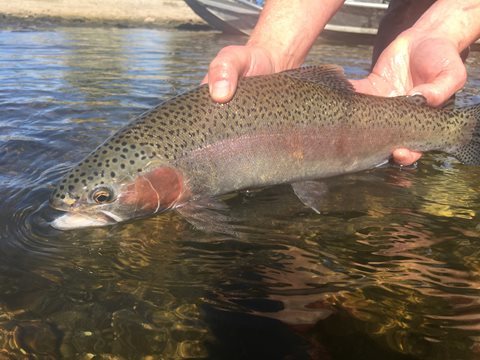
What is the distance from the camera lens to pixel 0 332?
6.72 feet

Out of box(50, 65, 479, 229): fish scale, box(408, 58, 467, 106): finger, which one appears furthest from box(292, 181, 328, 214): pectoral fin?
box(408, 58, 467, 106): finger

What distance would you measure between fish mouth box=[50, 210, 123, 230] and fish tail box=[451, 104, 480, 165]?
8.00ft

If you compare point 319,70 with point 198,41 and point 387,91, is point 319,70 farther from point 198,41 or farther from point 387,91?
point 198,41

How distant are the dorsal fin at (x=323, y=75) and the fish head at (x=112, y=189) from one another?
103 centimetres

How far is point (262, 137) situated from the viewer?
296 cm

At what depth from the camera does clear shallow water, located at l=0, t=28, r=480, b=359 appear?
2.03 metres

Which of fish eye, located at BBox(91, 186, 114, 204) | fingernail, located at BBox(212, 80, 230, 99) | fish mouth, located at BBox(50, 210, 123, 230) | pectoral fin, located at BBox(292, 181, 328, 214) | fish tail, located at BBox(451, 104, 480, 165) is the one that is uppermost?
fingernail, located at BBox(212, 80, 230, 99)

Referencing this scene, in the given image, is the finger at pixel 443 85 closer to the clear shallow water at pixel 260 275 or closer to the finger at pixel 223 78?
the clear shallow water at pixel 260 275

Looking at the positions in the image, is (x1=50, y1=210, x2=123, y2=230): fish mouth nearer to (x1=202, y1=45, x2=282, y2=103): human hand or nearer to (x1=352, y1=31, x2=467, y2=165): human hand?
(x1=202, y1=45, x2=282, y2=103): human hand

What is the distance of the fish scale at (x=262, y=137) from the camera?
107 inches

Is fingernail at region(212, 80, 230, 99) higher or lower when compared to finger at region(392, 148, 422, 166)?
higher

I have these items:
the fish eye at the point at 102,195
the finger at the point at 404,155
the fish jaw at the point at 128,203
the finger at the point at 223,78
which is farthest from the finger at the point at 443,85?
the fish eye at the point at 102,195

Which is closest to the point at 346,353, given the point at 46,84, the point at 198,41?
the point at 46,84

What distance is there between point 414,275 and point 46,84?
5.97 metres
